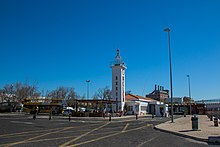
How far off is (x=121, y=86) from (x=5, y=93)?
151 ft

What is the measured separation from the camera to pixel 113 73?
68562 millimetres

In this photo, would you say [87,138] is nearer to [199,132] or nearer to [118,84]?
[199,132]

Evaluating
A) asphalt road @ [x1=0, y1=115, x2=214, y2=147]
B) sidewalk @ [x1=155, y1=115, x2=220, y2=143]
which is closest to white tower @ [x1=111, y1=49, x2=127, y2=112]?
sidewalk @ [x1=155, y1=115, x2=220, y2=143]

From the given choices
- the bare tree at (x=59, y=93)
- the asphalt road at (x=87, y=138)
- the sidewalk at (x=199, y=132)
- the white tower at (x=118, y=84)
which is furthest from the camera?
the bare tree at (x=59, y=93)

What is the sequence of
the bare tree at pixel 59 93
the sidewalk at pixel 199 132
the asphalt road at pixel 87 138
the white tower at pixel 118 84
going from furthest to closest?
the bare tree at pixel 59 93, the white tower at pixel 118 84, the sidewalk at pixel 199 132, the asphalt road at pixel 87 138

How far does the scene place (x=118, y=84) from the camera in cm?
6700

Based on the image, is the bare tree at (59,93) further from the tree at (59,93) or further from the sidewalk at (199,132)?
the sidewalk at (199,132)

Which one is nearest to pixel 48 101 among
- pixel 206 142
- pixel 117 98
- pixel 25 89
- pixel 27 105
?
pixel 27 105

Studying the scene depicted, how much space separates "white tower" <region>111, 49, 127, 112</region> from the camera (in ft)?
218

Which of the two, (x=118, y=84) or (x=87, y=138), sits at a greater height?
(x=118, y=84)

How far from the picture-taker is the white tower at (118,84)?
66375mm

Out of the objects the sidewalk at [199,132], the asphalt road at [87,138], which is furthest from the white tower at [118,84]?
the asphalt road at [87,138]

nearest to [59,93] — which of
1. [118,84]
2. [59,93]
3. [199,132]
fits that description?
[59,93]

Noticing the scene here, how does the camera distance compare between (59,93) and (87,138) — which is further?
(59,93)
